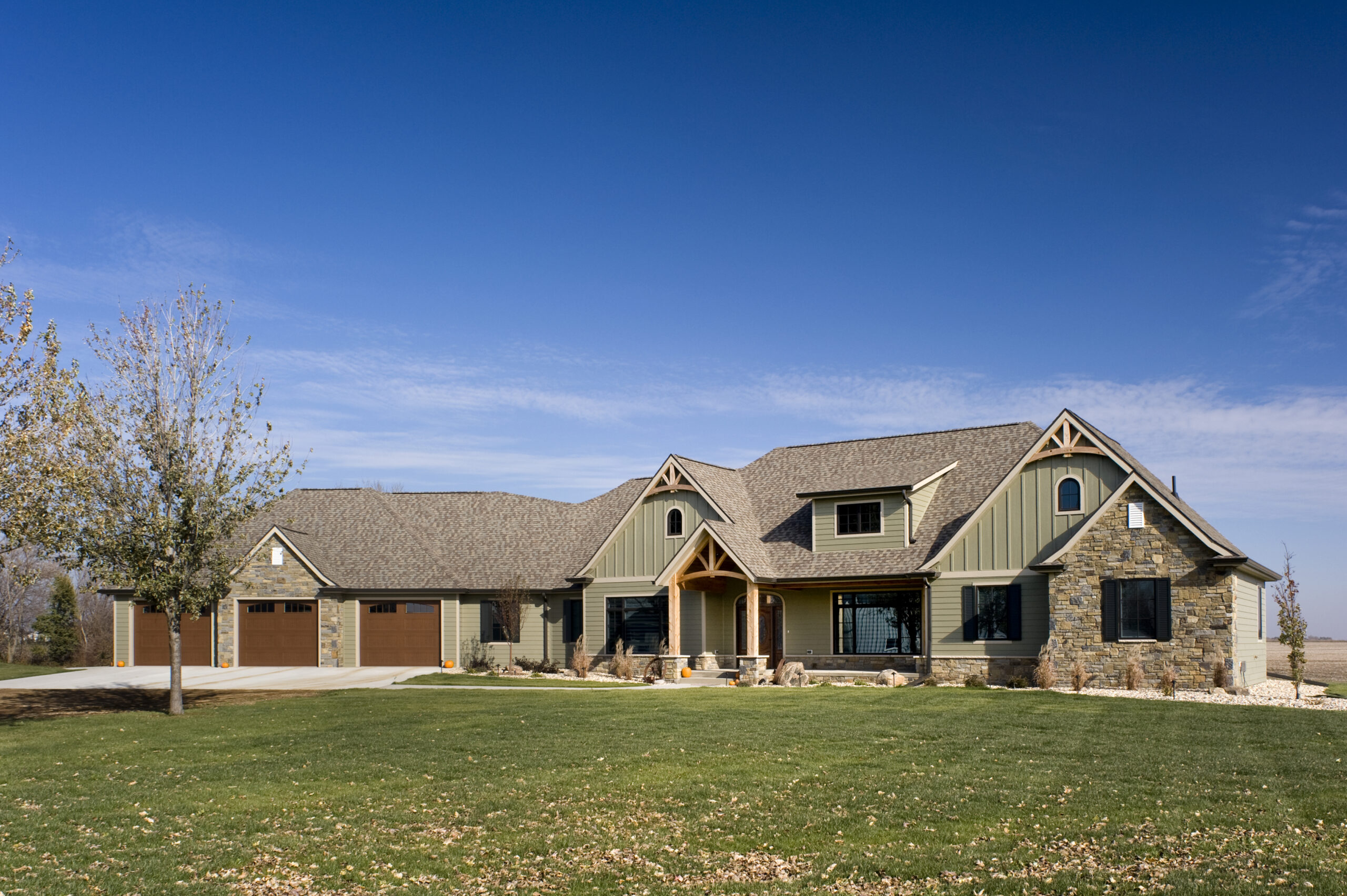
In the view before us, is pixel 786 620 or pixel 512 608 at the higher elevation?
pixel 512 608

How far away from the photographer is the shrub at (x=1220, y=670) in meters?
23.0

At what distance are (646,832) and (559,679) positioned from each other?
65.1 feet

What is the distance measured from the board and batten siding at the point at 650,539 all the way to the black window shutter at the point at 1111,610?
10990mm

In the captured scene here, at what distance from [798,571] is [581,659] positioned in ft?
23.0

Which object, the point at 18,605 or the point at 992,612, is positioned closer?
the point at 992,612

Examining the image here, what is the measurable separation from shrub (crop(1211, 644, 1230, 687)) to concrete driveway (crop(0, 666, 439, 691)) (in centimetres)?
1969

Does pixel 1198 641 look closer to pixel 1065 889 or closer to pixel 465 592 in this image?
pixel 1065 889

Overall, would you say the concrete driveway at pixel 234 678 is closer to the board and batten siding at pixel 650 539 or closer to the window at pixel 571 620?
the window at pixel 571 620

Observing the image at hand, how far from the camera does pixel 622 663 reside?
29594 mm

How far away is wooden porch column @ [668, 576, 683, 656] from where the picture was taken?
95.5ft

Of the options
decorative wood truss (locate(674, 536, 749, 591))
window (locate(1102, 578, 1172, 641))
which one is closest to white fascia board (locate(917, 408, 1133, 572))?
window (locate(1102, 578, 1172, 641))

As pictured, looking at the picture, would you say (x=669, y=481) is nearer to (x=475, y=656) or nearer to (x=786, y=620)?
(x=786, y=620)

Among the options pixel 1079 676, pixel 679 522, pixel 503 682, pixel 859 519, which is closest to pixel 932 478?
pixel 859 519

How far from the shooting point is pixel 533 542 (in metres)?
36.6
